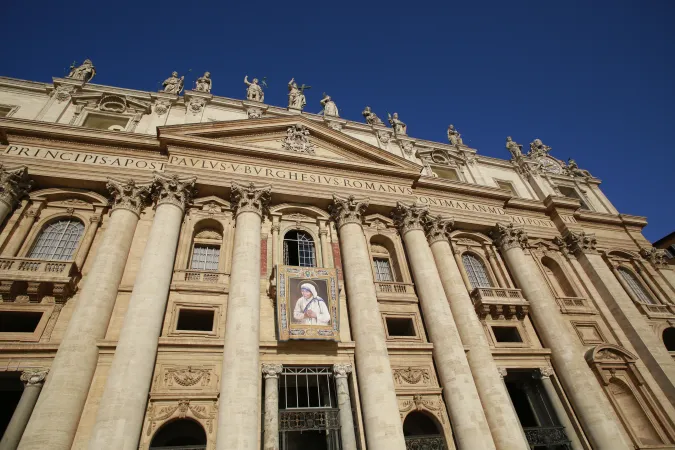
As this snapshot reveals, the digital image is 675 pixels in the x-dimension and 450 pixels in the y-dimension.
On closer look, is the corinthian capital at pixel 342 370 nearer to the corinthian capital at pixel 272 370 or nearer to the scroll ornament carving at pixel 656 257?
the corinthian capital at pixel 272 370

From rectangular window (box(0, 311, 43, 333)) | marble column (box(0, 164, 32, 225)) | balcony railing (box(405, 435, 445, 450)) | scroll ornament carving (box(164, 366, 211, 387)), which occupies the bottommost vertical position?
balcony railing (box(405, 435, 445, 450))

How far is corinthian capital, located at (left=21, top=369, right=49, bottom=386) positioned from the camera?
37.3 ft

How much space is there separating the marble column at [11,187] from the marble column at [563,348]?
21.5 metres

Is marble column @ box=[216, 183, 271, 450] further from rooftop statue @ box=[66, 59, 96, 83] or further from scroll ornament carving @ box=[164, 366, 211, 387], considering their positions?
rooftop statue @ box=[66, 59, 96, 83]

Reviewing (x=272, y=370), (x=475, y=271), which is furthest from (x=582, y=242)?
(x=272, y=370)

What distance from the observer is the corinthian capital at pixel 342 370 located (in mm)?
13602

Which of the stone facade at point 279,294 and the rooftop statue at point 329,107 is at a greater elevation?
the rooftop statue at point 329,107

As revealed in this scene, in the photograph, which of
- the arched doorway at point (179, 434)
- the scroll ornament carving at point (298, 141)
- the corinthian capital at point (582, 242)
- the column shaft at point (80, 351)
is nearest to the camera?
the column shaft at point (80, 351)

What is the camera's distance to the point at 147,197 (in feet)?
52.8

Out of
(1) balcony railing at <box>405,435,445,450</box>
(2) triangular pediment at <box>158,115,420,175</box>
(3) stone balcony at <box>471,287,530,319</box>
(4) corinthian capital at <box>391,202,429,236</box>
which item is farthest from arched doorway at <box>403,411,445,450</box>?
(2) triangular pediment at <box>158,115,420,175</box>

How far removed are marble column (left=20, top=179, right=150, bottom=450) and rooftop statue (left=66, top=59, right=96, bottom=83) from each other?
30.5ft

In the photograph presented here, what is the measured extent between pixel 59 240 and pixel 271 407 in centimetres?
1043

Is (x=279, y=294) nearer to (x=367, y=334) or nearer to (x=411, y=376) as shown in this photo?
(x=367, y=334)

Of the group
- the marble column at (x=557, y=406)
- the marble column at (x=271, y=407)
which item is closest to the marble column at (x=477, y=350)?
the marble column at (x=557, y=406)
